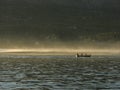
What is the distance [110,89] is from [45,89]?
459 inches

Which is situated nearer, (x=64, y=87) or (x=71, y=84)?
(x=64, y=87)

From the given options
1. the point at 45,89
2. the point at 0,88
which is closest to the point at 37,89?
the point at 45,89

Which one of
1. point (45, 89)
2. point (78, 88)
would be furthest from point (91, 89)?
point (45, 89)

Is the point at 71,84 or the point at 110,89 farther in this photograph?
the point at 71,84

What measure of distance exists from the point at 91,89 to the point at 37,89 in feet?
31.9

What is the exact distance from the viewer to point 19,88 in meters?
78.3

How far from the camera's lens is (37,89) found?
250 feet

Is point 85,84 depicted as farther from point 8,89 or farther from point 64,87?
point 8,89

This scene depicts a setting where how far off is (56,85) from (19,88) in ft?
27.0

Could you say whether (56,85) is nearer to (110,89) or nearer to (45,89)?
(45,89)

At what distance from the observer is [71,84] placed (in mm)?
84250

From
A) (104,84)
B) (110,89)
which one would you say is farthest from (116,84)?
(110,89)

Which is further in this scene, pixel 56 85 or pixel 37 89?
pixel 56 85

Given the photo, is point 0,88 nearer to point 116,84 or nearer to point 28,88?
point 28,88
